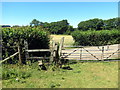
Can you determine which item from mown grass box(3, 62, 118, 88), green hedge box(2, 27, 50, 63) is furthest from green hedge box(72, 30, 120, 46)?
mown grass box(3, 62, 118, 88)

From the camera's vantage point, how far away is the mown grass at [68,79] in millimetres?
5785

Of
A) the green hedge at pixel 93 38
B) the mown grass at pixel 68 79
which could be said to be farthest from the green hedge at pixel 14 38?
Result: the green hedge at pixel 93 38

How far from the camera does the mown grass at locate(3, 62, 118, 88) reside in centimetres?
579

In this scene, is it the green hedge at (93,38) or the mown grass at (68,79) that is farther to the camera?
the green hedge at (93,38)

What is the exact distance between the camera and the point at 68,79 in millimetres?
6516

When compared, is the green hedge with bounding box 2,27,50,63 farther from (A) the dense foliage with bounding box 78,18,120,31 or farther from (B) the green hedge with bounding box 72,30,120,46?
(A) the dense foliage with bounding box 78,18,120,31

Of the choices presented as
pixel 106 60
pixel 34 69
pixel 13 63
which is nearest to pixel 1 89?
pixel 34 69

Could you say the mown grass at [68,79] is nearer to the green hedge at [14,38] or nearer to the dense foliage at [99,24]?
the green hedge at [14,38]

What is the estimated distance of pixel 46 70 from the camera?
7.83 meters

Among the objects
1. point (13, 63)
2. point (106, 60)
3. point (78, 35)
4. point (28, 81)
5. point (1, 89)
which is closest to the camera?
point (1, 89)

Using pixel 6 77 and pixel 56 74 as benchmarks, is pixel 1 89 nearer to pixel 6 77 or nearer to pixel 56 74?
pixel 6 77

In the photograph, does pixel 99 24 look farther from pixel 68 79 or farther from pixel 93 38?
pixel 68 79

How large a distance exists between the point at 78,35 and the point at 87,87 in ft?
46.6

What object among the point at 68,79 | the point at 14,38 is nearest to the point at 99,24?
the point at 14,38
